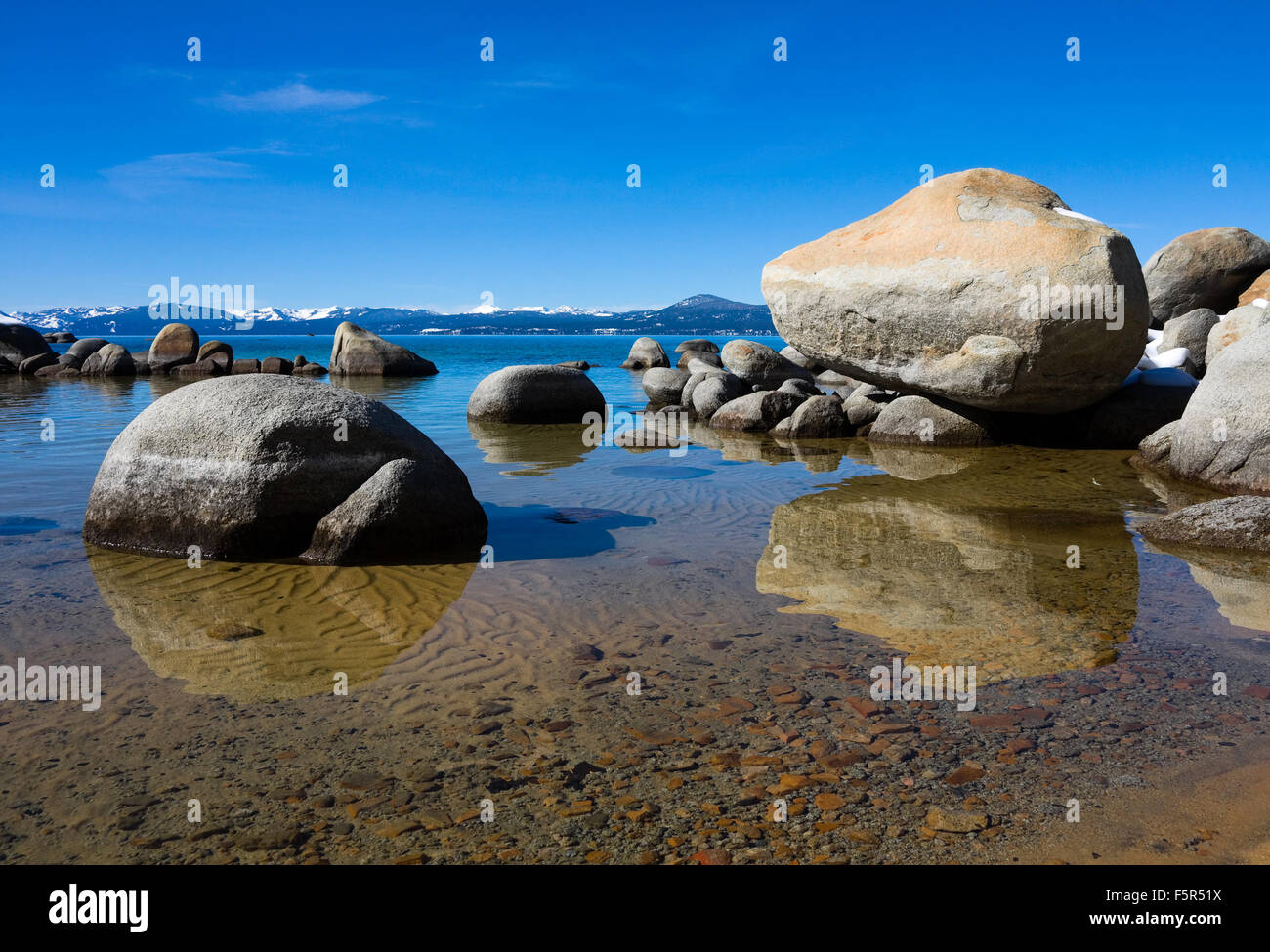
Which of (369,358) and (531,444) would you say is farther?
(369,358)

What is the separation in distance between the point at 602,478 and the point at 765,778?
7.53 meters

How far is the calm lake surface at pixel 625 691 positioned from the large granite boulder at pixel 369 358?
1029 inches

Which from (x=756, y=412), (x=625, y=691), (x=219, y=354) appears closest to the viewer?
(x=625, y=691)

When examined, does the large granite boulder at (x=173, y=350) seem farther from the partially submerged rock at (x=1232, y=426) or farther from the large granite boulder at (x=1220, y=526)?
the large granite boulder at (x=1220, y=526)

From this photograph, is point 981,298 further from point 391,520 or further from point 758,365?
point 758,365

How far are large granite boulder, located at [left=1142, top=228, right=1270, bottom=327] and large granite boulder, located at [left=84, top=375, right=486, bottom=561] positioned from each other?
20613 millimetres

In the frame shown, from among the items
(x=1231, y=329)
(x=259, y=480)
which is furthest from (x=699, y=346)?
(x=259, y=480)

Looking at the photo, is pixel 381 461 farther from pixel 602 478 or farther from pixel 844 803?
pixel 844 803

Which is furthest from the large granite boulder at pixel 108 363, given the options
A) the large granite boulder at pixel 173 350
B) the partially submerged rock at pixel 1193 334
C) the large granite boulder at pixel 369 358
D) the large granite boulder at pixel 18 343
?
the partially submerged rock at pixel 1193 334

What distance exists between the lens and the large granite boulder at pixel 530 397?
17.9m

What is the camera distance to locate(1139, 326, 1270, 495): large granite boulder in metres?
9.16

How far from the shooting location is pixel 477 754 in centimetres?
384

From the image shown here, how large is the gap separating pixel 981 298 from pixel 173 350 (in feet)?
106

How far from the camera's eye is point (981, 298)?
12.0m
